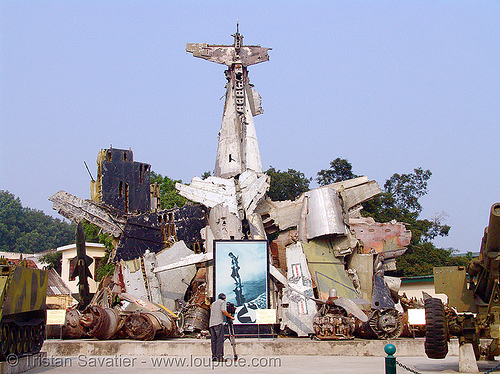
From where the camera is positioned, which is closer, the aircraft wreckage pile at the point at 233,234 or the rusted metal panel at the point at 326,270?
the aircraft wreckage pile at the point at 233,234

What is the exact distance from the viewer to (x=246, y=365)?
11.9 m

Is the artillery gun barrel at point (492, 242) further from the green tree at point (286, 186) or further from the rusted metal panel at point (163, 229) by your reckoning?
the green tree at point (286, 186)

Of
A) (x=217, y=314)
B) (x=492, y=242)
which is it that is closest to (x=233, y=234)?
(x=217, y=314)

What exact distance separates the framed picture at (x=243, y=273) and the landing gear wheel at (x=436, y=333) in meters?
7.68

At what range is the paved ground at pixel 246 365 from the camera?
10.8 meters

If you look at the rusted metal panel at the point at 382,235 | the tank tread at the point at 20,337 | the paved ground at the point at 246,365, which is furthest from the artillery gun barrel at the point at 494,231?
the rusted metal panel at the point at 382,235

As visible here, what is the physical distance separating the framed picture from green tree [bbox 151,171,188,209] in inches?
979

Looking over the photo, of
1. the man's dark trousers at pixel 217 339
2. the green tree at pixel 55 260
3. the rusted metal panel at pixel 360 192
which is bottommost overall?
the man's dark trousers at pixel 217 339

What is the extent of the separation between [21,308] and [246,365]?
167 inches

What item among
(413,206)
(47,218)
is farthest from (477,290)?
(47,218)

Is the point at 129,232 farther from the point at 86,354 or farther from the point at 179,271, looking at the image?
the point at 86,354

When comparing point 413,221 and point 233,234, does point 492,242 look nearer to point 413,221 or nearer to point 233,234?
point 233,234

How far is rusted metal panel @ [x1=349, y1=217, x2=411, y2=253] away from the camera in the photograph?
84.9 ft

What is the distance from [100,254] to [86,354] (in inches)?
1119
